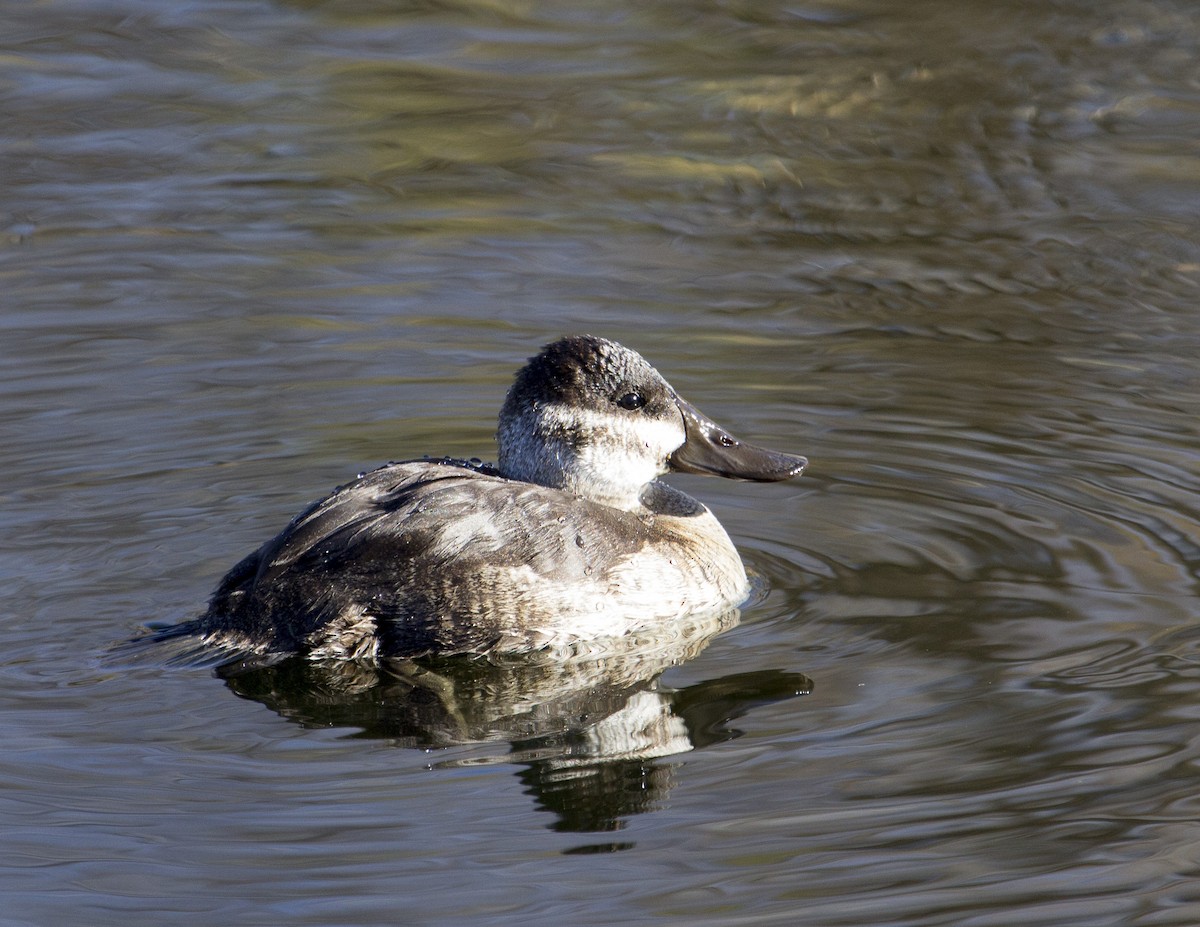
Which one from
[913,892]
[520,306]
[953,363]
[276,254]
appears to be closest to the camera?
[913,892]

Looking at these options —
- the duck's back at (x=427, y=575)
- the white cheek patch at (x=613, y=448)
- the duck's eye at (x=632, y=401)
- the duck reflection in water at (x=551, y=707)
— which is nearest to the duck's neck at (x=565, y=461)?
the white cheek patch at (x=613, y=448)

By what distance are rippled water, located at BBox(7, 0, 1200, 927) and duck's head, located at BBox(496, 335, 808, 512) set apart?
63cm

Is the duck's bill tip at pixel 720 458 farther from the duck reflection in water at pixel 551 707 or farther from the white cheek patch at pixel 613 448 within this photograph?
the duck reflection in water at pixel 551 707

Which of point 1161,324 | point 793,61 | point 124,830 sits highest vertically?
point 793,61

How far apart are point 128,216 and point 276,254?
3.30ft

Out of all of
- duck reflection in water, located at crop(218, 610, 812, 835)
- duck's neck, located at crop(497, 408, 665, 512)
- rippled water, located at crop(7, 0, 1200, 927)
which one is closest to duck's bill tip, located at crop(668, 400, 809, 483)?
duck's neck, located at crop(497, 408, 665, 512)

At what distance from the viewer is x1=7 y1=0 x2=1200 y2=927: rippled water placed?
408cm

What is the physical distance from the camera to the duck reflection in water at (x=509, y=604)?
16.1 feet

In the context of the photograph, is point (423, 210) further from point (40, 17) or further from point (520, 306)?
point (40, 17)

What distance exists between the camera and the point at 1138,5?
11938 mm

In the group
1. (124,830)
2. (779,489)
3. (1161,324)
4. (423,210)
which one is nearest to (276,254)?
(423,210)

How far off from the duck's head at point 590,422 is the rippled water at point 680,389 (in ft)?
2.08

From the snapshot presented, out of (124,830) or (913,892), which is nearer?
(913,892)

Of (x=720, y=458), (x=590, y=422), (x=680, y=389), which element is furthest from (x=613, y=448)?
(x=680, y=389)
